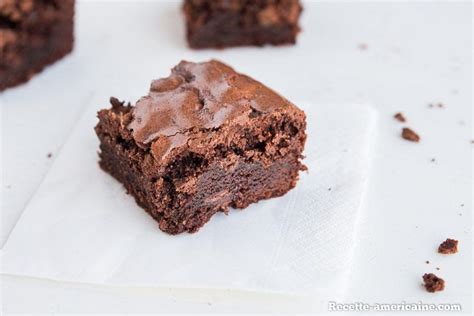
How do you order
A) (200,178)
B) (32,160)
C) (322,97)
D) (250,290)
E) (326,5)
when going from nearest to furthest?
(250,290) → (200,178) → (32,160) → (322,97) → (326,5)

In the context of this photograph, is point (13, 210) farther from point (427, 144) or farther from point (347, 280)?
point (427, 144)

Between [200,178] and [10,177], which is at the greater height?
[200,178]

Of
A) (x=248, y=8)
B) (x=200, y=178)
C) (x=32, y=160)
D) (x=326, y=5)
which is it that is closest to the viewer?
(x=200, y=178)

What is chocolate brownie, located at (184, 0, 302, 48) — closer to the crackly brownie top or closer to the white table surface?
the white table surface

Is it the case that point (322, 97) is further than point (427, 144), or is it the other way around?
point (322, 97)

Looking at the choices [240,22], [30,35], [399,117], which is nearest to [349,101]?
[399,117]

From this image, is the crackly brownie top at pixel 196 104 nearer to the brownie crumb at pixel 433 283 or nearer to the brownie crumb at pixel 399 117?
the brownie crumb at pixel 433 283

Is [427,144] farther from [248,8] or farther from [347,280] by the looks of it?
[248,8]

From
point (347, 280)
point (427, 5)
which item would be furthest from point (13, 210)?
point (427, 5)
